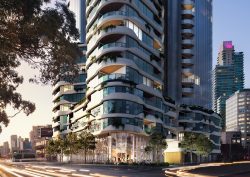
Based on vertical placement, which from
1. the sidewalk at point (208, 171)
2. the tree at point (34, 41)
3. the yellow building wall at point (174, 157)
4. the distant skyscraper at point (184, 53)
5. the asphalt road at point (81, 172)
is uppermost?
the distant skyscraper at point (184, 53)

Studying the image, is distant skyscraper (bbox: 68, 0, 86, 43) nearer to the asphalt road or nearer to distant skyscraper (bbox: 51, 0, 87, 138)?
distant skyscraper (bbox: 51, 0, 87, 138)

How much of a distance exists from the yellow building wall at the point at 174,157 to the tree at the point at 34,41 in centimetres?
8348

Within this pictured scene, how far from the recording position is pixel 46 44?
23.2 m

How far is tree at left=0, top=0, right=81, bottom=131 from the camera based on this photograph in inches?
815

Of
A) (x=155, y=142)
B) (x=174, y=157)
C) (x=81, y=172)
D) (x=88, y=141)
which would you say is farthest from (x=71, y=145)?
(x=81, y=172)

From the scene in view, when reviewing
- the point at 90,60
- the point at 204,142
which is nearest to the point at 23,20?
the point at 90,60

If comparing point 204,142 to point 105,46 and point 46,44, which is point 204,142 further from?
point 46,44

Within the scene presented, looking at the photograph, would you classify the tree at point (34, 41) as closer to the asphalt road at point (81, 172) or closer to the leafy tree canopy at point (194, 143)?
the asphalt road at point (81, 172)

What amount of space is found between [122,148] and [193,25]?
7236cm

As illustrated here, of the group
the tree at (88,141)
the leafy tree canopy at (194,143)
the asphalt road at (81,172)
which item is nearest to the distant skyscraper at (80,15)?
the leafy tree canopy at (194,143)

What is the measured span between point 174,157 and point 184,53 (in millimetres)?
41729

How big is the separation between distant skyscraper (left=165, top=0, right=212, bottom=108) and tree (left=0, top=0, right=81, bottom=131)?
376 feet

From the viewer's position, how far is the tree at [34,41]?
20703 millimetres

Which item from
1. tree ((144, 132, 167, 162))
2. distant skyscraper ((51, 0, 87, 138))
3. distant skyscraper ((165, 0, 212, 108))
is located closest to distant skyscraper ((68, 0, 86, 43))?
distant skyscraper ((51, 0, 87, 138))
